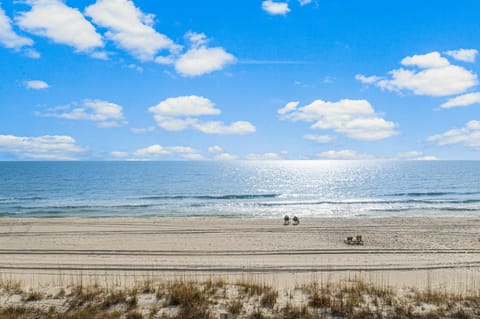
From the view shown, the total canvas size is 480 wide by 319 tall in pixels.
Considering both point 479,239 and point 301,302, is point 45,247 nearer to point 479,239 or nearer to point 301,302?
point 301,302

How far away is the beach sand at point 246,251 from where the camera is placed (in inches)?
599

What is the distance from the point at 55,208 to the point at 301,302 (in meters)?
42.2

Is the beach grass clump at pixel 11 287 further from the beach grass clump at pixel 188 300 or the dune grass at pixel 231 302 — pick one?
the beach grass clump at pixel 188 300

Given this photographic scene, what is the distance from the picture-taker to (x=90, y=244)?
22.5 metres

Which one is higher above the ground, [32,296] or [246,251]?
[32,296]

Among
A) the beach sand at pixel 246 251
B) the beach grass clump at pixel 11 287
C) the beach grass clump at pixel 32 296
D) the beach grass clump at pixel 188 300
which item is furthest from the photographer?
the beach sand at pixel 246 251

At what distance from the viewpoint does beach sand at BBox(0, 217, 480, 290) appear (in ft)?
49.9

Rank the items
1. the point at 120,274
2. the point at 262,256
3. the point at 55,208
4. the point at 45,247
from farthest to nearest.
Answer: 1. the point at 55,208
2. the point at 45,247
3. the point at 262,256
4. the point at 120,274

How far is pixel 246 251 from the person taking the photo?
2027 centimetres

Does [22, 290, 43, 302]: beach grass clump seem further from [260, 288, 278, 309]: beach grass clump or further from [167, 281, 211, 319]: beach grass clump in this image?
[260, 288, 278, 309]: beach grass clump

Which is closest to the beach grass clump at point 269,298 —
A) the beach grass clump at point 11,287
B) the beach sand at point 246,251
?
the beach sand at point 246,251

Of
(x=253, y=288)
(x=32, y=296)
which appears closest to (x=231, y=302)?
(x=253, y=288)

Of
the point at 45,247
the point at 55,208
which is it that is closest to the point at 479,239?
the point at 45,247

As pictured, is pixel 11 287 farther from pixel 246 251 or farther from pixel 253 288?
pixel 246 251
